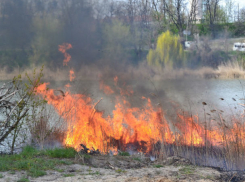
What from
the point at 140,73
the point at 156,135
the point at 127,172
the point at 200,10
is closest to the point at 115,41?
the point at 140,73

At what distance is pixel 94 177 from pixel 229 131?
5151 mm

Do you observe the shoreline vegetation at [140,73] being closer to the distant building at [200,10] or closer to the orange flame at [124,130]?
the orange flame at [124,130]

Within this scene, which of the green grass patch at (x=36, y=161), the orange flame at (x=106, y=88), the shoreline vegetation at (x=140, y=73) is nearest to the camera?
the green grass patch at (x=36, y=161)

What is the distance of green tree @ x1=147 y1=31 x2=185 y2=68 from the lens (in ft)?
117

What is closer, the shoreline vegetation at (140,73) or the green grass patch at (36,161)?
the green grass patch at (36,161)

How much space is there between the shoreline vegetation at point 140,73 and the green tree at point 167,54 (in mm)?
949

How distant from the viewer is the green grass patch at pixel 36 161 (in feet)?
22.8

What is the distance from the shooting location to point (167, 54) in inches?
1473

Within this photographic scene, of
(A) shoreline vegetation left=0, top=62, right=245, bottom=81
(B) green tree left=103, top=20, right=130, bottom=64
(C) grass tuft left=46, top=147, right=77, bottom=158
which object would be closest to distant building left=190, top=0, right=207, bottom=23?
(A) shoreline vegetation left=0, top=62, right=245, bottom=81

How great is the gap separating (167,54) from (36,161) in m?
31.3

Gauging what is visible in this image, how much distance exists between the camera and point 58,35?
17.6m

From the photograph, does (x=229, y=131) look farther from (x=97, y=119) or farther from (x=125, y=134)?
(x=97, y=119)

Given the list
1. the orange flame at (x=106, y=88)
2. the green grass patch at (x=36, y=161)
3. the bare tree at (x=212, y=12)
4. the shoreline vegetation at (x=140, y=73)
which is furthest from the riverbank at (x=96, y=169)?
the bare tree at (x=212, y=12)

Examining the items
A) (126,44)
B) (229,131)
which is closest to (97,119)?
(229,131)
